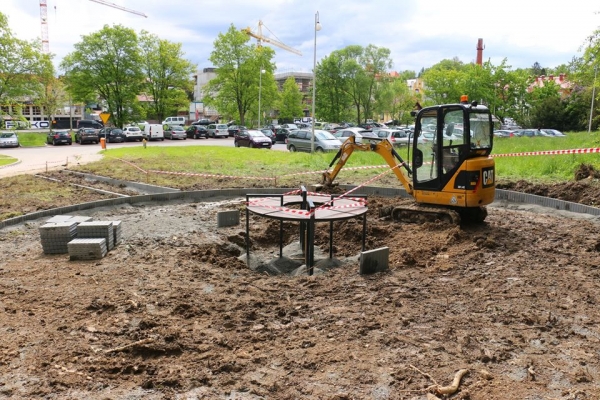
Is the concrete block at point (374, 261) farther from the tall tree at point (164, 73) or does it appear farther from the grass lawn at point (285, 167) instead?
the tall tree at point (164, 73)

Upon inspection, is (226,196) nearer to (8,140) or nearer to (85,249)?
(85,249)

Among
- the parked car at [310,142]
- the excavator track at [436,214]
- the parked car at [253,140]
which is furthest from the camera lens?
the parked car at [253,140]

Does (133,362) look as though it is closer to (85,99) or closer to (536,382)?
(536,382)

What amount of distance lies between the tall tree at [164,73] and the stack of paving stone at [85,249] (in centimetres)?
5285

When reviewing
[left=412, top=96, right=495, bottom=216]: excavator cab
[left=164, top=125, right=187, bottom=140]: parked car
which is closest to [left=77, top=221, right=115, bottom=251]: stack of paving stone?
[left=412, top=96, right=495, bottom=216]: excavator cab

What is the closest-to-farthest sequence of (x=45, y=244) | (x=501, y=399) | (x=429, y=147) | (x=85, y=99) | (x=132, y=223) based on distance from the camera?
(x=501, y=399) → (x=45, y=244) → (x=429, y=147) → (x=132, y=223) → (x=85, y=99)

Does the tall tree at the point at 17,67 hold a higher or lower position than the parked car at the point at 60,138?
higher

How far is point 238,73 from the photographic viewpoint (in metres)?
63.3

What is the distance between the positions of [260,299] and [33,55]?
47209 mm

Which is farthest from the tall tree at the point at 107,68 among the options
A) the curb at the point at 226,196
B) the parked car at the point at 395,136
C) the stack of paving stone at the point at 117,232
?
the stack of paving stone at the point at 117,232

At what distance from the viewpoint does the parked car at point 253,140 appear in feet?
119

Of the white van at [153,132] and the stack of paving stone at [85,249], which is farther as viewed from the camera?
the white van at [153,132]

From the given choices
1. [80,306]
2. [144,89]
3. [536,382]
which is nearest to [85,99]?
[144,89]

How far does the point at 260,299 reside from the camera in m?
6.64
